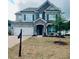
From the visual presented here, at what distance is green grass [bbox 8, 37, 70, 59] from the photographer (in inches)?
68.6

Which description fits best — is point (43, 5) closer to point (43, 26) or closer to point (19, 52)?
point (43, 26)

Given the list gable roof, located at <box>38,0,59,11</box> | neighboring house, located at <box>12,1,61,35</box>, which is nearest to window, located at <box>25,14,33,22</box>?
neighboring house, located at <box>12,1,61,35</box>

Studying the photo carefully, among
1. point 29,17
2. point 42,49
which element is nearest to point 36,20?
point 29,17

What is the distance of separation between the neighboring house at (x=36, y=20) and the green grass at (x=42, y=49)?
74 millimetres

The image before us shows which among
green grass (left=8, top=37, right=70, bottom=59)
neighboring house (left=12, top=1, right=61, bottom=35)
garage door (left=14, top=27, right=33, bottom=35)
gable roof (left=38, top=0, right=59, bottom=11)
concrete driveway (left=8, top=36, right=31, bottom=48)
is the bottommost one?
green grass (left=8, top=37, right=70, bottom=59)

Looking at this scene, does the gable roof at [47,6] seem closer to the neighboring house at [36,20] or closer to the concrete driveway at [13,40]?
the neighboring house at [36,20]

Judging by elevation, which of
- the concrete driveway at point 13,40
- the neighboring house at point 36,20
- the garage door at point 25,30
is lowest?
the concrete driveway at point 13,40

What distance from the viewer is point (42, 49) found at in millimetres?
1767

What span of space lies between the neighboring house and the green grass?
2.9 inches

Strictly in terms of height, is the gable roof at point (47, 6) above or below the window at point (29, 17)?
above

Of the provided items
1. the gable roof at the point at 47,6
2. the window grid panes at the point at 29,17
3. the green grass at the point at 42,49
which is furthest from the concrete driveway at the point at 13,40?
the gable roof at the point at 47,6

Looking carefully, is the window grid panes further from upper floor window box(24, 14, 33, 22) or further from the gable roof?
the gable roof

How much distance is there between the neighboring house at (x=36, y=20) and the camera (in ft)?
5.87
